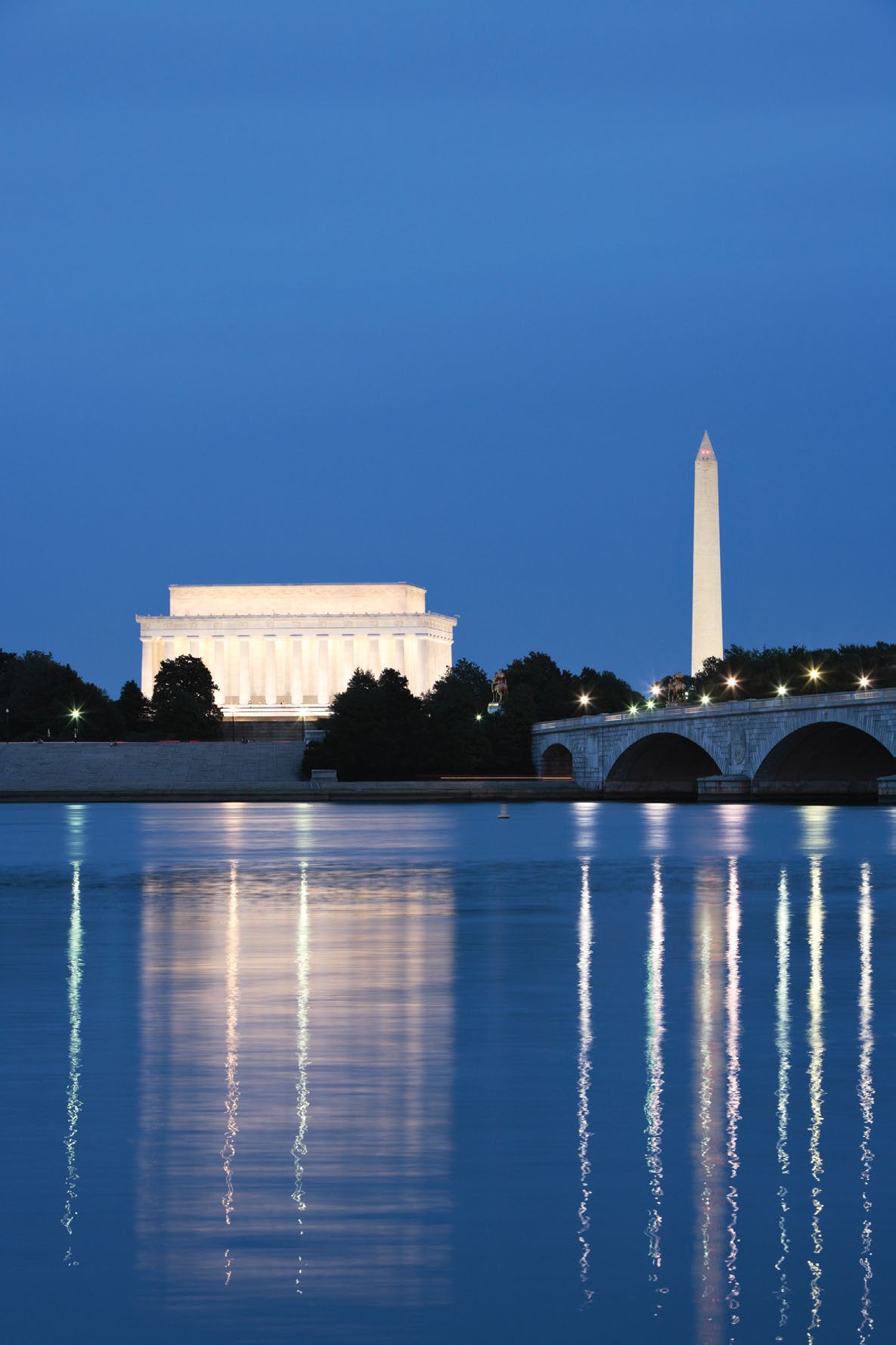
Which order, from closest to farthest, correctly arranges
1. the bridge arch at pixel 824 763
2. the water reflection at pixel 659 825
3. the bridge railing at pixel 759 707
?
the water reflection at pixel 659 825, the bridge railing at pixel 759 707, the bridge arch at pixel 824 763

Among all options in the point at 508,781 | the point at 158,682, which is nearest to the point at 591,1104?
the point at 508,781

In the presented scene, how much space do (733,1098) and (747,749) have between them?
8508 cm

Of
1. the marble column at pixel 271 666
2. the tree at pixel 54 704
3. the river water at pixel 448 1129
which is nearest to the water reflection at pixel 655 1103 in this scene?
the river water at pixel 448 1129

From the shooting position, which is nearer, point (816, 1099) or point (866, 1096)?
point (816, 1099)

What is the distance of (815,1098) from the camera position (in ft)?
43.9

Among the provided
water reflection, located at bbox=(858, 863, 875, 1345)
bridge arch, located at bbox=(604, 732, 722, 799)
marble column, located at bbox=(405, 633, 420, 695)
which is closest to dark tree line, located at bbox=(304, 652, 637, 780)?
bridge arch, located at bbox=(604, 732, 722, 799)

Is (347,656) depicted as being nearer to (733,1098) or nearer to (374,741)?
(374,741)

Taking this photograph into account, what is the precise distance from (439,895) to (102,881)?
908 centimetres

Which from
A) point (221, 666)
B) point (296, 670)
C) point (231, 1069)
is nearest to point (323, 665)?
point (296, 670)

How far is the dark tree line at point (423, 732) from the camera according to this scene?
125938 millimetres

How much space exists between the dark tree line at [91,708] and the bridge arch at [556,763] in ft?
110

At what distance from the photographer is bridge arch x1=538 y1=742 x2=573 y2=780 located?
134 meters

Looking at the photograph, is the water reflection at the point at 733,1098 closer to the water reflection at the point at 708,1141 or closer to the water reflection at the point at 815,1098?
the water reflection at the point at 708,1141

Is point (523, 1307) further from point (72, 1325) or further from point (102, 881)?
point (102, 881)
